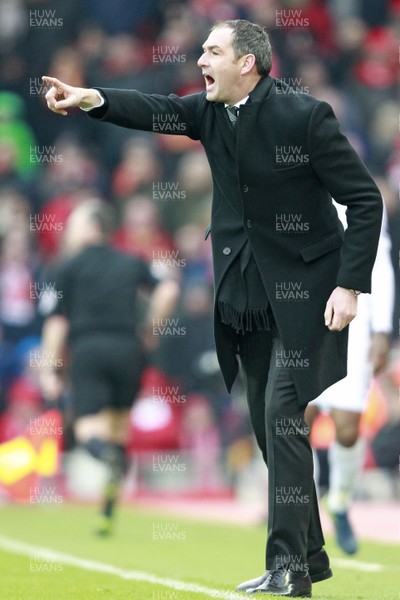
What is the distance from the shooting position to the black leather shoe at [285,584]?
5348 millimetres

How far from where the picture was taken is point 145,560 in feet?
Answer: 26.7

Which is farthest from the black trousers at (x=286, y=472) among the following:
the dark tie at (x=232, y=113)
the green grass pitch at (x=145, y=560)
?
the dark tie at (x=232, y=113)

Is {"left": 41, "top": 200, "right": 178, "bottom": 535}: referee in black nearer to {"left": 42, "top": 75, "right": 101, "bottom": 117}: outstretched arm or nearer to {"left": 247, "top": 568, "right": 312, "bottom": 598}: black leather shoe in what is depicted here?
{"left": 42, "top": 75, "right": 101, "bottom": 117}: outstretched arm

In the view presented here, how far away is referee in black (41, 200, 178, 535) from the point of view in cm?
1092

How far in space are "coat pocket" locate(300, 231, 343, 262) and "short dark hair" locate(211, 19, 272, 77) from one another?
2.26 ft

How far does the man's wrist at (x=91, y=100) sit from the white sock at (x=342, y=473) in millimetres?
3741

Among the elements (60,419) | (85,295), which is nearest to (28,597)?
(85,295)

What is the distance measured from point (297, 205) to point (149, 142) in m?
10.7

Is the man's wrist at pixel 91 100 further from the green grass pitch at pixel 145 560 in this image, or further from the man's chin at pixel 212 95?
the green grass pitch at pixel 145 560

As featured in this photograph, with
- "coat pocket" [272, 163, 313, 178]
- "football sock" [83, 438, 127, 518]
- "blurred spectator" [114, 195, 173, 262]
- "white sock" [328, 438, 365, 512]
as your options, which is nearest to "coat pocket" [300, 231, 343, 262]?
"coat pocket" [272, 163, 313, 178]

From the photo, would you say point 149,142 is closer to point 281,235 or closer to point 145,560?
point 145,560

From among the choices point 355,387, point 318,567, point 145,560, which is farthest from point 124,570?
point 355,387

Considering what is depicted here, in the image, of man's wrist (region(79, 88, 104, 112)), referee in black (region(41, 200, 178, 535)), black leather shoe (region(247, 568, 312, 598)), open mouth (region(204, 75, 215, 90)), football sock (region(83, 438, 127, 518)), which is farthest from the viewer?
referee in black (region(41, 200, 178, 535))

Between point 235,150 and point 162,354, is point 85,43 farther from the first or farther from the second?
point 235,150
